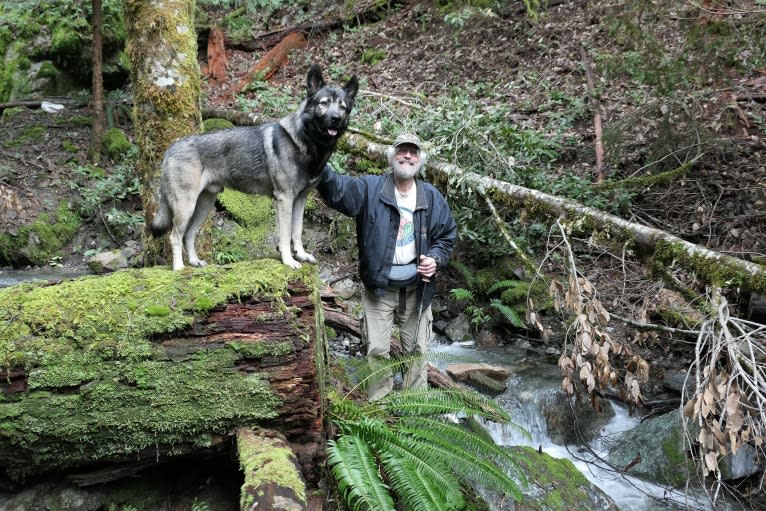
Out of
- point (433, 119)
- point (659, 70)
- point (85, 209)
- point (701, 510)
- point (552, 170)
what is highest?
point (659, 70)

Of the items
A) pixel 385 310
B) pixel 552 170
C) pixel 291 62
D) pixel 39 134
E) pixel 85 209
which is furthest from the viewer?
pixel 291 62

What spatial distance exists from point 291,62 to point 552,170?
8.75 metres

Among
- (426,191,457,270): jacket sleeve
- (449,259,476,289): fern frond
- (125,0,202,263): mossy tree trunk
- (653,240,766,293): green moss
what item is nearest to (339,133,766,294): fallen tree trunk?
(653,240,766,293): green moss

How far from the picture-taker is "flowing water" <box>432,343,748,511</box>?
208 inches

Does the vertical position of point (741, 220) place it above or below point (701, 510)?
above

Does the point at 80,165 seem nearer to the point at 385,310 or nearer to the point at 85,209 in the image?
the point at 85,209

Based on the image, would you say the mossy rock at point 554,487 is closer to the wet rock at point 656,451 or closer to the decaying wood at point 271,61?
the wet rock at point 656,451

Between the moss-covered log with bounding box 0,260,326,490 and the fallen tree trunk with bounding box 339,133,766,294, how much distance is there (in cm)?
347

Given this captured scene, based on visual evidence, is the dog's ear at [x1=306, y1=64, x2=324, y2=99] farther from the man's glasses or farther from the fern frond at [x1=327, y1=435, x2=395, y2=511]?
the fern frond at [x1=327, y1=435, x2=395, y2=511]

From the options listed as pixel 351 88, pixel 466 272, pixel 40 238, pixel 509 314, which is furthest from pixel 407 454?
pixel 40 238

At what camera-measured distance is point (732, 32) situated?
6664mm

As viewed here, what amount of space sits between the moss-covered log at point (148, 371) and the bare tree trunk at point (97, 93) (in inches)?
372

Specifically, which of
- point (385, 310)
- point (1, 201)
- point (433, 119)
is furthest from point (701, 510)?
point (1, 201)

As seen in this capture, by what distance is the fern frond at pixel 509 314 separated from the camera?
25.7 ft
